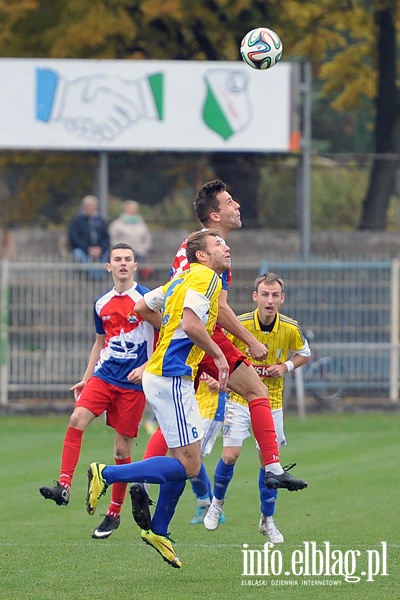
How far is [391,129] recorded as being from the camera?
26156mm

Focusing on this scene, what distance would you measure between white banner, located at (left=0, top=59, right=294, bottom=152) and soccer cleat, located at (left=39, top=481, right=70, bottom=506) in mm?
12847

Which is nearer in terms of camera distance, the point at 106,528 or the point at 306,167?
the point at 106,528

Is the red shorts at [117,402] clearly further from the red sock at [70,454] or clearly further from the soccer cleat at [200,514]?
the soccer cleat at [200,514]

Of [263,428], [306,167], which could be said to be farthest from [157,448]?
[306,167]

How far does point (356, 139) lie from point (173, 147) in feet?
88.4

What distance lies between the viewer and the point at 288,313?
20.6 meters

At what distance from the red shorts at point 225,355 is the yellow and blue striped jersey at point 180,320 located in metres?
0.64

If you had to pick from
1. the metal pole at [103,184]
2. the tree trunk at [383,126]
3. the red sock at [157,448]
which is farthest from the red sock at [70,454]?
the tree trunk at [383,126]

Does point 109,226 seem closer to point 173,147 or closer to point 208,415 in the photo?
point 173,147

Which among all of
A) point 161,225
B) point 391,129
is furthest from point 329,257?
point 391,129

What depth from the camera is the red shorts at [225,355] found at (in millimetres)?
8961

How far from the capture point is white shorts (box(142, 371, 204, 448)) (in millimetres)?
8133

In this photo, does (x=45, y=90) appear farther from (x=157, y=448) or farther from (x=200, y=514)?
(x=157, y=448)

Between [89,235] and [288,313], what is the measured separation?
11.2ft
